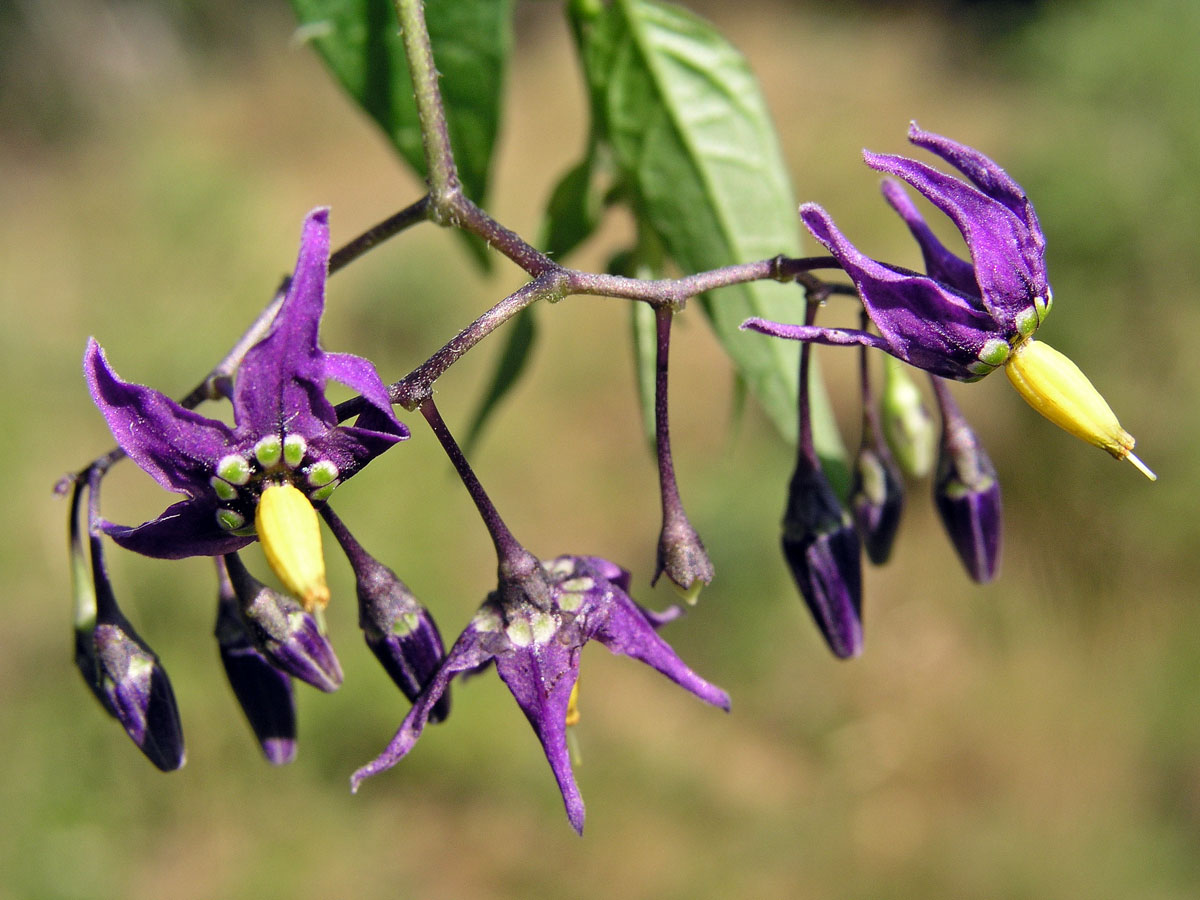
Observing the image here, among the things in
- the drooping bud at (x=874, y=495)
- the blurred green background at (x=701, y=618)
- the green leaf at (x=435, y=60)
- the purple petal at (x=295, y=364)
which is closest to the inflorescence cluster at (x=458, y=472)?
the purple petal at (x=295, y=364)

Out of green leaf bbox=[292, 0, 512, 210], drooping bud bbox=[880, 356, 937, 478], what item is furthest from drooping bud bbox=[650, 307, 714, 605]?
drooping bud bbox=[880, 356, 937, 478]

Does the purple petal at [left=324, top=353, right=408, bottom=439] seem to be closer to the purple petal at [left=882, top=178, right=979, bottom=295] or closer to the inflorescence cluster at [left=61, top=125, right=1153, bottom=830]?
the inflorescence cluster at [left=61, top=125, right=1153, bottom=830]

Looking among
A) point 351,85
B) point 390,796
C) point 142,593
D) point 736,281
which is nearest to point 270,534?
point 736,281

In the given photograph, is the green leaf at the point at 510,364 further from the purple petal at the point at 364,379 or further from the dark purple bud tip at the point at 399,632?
the purple petal at the point at 364,379

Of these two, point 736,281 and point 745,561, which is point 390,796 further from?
point 736,281

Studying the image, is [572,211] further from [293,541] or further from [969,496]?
[293,541]

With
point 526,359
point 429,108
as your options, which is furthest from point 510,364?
point 429,108

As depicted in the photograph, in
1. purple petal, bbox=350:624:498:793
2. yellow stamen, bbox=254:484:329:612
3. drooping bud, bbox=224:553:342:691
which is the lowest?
purple petal, bbox=350:624:498:793

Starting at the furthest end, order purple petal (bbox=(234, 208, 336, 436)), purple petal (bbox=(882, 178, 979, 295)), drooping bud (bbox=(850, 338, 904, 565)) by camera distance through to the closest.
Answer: drooping bud (bbox=(850, 338, 904, 565)), purple petal (bbox=(882, 178, 979, 295)), purple petal (bbox=(234, 208, 336, 436))
